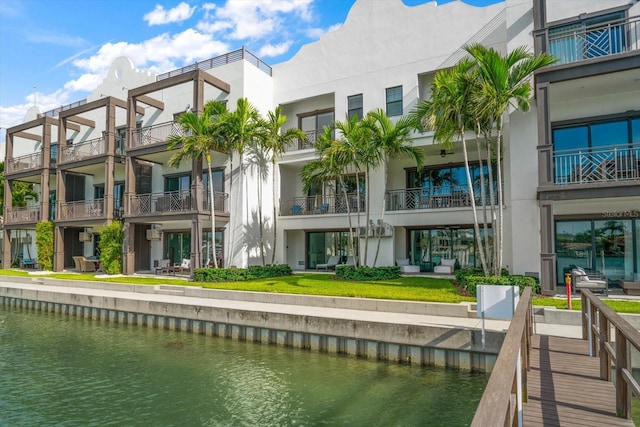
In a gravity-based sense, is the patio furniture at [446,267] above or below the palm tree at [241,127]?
below

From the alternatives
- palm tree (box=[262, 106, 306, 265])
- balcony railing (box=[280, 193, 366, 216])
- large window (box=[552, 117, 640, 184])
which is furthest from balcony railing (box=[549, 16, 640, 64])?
palm tree (box=[262, 106, 306, 265])

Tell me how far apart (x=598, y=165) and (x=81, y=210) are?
25670 millimetres

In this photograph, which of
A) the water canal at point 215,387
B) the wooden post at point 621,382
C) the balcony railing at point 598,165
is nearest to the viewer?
the wooden post at point 621,382

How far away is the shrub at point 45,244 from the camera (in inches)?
958

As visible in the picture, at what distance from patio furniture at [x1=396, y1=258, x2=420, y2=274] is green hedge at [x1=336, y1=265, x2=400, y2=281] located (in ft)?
5.03

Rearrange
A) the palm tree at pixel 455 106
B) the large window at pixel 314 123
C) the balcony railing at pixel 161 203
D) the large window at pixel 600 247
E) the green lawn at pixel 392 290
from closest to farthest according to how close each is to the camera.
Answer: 1. the green lawn at pixel 392 290
2. the palm tree at pixel 455 106
3. the large window at pixel 600 247
4. the balcony railing at pixel 161 203
5. the large window at pixel 314 123

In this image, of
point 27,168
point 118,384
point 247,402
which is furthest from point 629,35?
Result: point 27,168

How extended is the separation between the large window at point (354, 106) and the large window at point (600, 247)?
10002 millimetres

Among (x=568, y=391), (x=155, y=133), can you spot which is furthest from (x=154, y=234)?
(x=568, y=391)

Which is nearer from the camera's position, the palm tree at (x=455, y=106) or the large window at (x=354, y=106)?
the palm tree at (x=455, y=106)

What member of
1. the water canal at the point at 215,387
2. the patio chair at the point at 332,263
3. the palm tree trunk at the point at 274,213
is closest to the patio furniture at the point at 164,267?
the palm tree trunk at the point at 274,213

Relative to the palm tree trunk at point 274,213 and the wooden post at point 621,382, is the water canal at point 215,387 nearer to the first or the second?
the wooden post at point 621,382

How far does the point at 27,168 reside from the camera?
2741cm

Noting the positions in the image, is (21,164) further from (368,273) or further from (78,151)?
(368,273)
